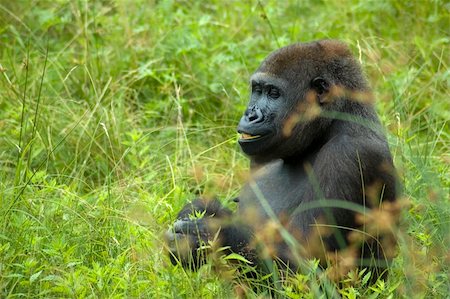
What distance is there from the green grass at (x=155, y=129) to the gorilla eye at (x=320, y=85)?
36 centimetres

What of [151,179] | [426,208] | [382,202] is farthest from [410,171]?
[151,179]

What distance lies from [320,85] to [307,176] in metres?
0.43

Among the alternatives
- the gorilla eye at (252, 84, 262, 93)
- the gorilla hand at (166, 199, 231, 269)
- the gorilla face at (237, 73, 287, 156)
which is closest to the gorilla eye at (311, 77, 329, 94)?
the gorilla face at (237, 73, 287, 156)

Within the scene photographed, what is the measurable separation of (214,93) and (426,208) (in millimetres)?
2240

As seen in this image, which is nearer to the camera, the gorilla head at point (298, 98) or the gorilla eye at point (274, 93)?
the gorilla head at point (298, 98)

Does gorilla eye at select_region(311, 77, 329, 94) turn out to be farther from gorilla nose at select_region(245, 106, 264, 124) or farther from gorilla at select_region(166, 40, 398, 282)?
gorilla nose at select_region(245, 106, 264, 124)

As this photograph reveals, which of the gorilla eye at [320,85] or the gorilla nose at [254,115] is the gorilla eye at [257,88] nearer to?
the gorilla nose at [254,115]

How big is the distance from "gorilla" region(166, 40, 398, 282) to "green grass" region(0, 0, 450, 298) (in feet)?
0.45

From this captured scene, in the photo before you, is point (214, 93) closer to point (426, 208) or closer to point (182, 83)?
point (182, 83)

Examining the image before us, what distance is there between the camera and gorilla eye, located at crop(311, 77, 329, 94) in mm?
4418

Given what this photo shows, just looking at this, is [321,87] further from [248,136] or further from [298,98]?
[248,136]

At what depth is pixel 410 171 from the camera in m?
5.08

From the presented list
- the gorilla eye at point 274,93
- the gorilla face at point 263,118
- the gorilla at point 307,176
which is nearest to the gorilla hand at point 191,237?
the gorilla at point 307,176

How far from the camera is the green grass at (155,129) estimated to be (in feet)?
13.0
